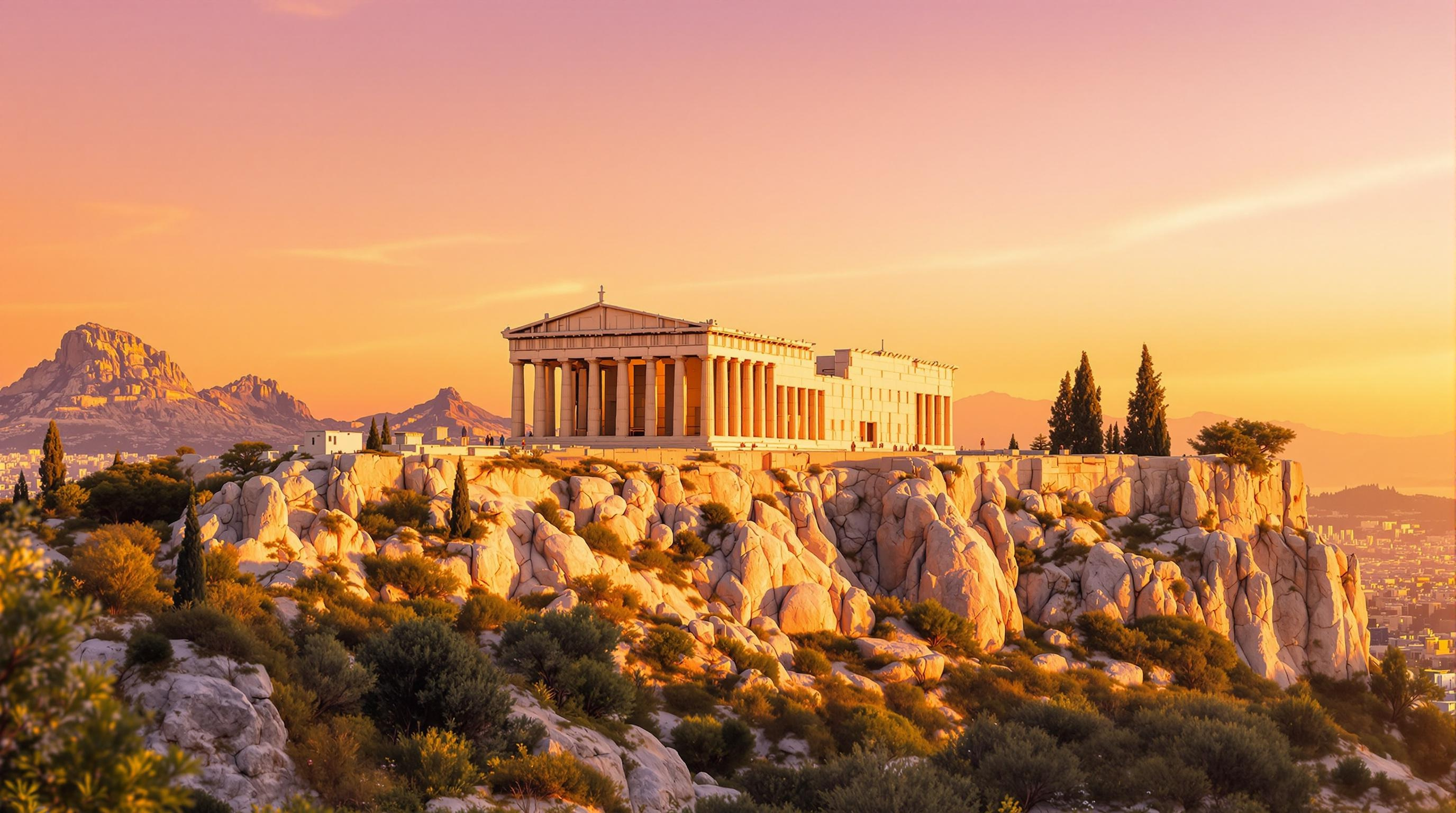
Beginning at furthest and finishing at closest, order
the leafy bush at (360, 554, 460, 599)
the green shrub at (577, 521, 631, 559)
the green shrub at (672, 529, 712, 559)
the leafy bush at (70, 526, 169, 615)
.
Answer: the green shrub at (672, 529, 712, 559) < the green shrub at (577, 521, 631, 559) < the leafy bush at (360, 554, 460, 599) < the leafy bush at (70, 526, 169, 615)

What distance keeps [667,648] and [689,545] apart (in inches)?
535

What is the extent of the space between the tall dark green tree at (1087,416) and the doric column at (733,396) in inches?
1574

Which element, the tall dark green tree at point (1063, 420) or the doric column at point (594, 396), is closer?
the doric column at point (594, 396)

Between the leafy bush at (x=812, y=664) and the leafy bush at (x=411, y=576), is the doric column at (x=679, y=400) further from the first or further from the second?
the leafy bush at (x=411, y=576)

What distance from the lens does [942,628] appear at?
6812 centimetres

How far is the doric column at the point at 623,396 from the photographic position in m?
96.5

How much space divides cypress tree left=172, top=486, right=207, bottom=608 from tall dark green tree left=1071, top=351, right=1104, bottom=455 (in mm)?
92658

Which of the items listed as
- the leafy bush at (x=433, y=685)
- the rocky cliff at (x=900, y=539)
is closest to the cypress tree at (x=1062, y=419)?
the rocky cliff at (x=900, y=539)

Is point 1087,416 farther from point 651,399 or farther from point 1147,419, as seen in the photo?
point 651,399

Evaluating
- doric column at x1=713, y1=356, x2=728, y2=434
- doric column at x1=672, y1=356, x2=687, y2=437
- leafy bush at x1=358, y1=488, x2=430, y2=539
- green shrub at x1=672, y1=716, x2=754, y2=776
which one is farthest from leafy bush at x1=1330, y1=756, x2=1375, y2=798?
doric column at x1=672, y1=356, x2=687, y2=437

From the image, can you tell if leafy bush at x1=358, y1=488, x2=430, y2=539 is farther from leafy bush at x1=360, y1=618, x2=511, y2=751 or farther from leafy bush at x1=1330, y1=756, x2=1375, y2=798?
leafy bush at x1=1330, y1=756, x2=1375, y2=798

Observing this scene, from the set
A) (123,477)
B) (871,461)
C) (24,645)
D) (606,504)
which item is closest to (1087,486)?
(871,461)

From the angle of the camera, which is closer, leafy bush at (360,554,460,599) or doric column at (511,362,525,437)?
leafy bush at (360,554,460,599)

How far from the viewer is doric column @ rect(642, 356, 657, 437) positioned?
313 feet
